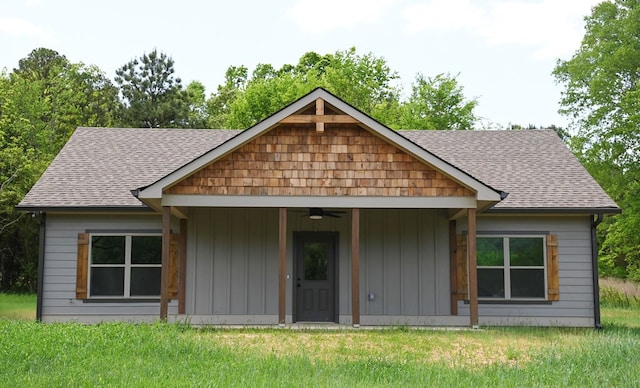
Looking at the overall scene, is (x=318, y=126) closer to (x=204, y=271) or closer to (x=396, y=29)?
(x=204, y=271)

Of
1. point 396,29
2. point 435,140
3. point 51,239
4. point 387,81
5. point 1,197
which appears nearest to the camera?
point 51,239

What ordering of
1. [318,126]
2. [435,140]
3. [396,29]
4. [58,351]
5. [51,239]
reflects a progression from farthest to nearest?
[396,29]
[435,140]
[51,239]
[318,126]
[58,351]

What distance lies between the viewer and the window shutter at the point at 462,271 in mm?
15344

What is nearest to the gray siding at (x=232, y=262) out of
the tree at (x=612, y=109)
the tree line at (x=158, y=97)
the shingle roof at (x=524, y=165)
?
the shingle roof at (x=524, y=165)

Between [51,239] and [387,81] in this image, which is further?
[387,81]

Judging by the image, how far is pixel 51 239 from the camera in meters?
15.4

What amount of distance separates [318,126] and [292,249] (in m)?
3.63

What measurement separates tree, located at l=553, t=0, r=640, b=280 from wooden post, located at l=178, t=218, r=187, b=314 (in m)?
15.8

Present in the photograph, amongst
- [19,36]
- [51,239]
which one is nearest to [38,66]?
[19,36]

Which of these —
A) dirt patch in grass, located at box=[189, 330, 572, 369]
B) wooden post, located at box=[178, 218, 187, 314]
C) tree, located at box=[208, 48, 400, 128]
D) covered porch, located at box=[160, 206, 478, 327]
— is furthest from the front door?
tree, located at box=[208, 48, 400, 128]

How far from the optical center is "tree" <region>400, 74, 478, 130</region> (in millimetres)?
35344

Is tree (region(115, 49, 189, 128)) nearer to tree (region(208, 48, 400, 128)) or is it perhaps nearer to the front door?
tree (region(208, 48, 400, 128))

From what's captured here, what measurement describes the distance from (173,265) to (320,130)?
4.52 meters

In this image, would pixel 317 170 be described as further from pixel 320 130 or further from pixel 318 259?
pixel 318 259
